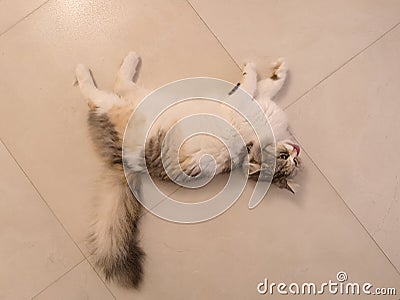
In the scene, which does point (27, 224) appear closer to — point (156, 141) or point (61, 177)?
point (61, 177)

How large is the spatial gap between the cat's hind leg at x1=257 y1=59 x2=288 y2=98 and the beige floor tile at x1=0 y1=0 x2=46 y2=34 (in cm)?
94

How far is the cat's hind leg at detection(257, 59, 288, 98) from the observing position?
1.91 meters

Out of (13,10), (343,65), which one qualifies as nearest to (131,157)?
(13,10)

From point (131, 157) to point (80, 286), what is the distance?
1.91 feet

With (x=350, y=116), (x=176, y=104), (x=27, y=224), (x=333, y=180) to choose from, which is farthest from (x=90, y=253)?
(x=350, y=116)

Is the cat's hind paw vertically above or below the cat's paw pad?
above

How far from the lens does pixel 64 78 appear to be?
75.4 inches

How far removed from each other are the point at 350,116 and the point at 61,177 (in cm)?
119

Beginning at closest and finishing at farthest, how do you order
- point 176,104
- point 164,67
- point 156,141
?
point 156,141
point 176,104
point 164,67

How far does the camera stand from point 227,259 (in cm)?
196

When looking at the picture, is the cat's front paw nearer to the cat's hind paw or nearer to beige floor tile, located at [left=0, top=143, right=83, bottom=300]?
the cat's hind paw

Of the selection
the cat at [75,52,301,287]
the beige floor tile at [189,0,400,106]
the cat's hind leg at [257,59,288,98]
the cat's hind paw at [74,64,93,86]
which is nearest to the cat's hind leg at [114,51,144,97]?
the cat at [75,52,301,287]

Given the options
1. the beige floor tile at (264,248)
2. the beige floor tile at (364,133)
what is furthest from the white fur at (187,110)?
the beige floor tile at (264,248)

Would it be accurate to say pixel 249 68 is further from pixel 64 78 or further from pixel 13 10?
pixel 13 10
